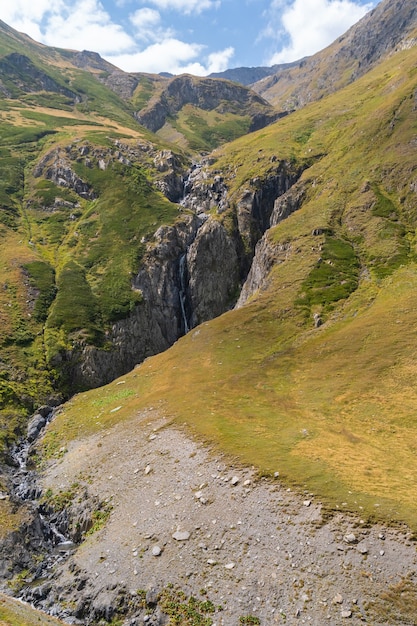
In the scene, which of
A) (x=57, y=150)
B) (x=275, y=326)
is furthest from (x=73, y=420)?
(x=57, y=150)

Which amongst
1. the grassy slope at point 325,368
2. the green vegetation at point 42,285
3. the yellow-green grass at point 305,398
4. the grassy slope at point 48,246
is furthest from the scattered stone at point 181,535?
the green vegetation at point 42,285

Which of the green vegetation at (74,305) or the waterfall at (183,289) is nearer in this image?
the green vegetation at (74,305)

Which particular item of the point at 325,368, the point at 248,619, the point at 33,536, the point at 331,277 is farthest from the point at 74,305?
the point at 248,619

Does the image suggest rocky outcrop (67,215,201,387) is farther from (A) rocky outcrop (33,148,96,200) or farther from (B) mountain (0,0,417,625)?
(A) rocky outcrop (33,148,96,200)

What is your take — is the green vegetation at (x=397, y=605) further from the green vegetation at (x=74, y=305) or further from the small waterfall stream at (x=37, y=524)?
the green vegetation at (x=74, y=305)

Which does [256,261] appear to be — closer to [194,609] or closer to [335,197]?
[335,197]

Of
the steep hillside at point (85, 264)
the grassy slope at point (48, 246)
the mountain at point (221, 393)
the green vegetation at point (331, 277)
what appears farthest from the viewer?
the steep hillside at point (85, 264)

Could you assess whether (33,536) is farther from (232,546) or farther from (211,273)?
(211,273)
